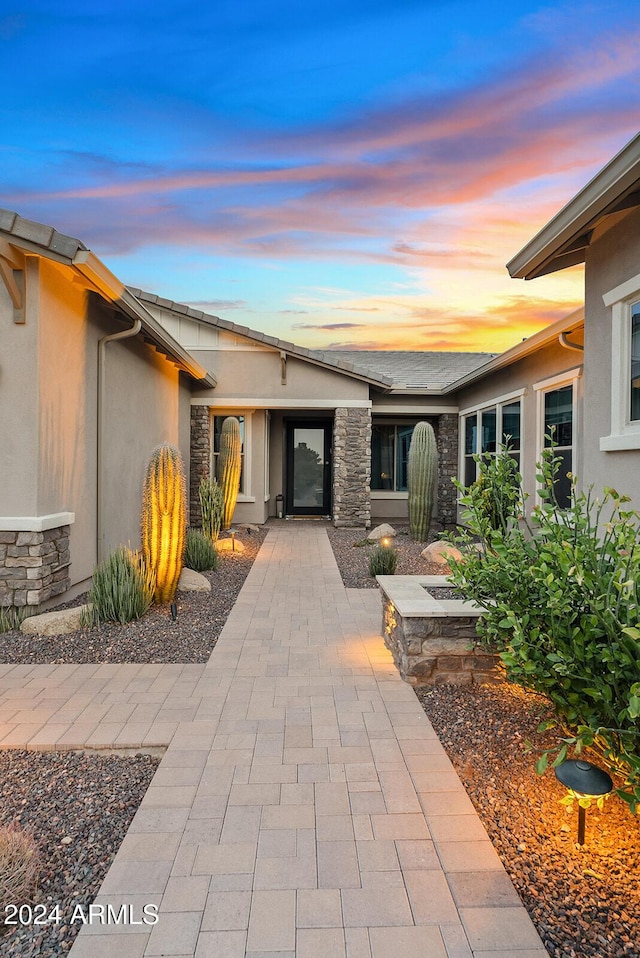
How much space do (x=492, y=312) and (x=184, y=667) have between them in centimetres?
1466

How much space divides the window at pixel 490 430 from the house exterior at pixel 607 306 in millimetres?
4094

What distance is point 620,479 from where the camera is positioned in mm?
4785

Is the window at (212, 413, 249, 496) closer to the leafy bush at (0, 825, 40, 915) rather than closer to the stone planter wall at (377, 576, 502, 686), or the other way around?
the stone planter wall at (377, 576, 502, 686)

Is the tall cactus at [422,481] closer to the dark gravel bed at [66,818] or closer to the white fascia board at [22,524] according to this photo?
the white fascia board at [22,524]

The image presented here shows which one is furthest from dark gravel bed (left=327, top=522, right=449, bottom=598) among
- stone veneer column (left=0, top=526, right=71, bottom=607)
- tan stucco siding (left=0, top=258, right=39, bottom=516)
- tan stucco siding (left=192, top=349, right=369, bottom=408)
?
tan stucco siding (left=0, top=258, right=39, bottom=516)

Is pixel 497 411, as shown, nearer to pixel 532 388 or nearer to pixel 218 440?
pixel 532 388

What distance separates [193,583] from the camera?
7.30m

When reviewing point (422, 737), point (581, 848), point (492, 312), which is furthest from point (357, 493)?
point (581, 848)

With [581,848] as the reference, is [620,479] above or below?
above

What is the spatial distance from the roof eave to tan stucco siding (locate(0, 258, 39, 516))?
477 centimetres

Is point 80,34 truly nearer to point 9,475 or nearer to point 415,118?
point 415,118

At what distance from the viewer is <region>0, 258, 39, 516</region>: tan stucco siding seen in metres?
5.52

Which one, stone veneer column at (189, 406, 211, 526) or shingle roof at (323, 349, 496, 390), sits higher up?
shingle roof at (323, 349, 496, 390)

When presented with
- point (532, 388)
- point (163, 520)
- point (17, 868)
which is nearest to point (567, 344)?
point (532, 388)
